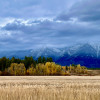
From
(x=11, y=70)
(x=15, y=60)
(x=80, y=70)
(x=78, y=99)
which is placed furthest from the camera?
(x=80, y=70)

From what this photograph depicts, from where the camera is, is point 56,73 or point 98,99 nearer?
point 98,99

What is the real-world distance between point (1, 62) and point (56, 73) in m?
32.9

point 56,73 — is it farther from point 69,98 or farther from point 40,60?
point 69,98

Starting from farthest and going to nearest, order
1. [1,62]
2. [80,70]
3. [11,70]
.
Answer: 1. [80,70]
2. [1,62]
3. [11,70]

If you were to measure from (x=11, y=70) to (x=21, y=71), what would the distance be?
18.0 feet

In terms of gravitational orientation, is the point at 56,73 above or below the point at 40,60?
below

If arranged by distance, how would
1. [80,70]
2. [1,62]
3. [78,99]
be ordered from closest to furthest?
[78,99] → [1,62] → [80,70]

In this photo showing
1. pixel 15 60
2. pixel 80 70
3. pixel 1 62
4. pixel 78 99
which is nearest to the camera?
pixel 78 99

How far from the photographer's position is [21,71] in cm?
10844

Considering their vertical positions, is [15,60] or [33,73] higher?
[15,60]

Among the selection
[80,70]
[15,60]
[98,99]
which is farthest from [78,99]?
[80,70]

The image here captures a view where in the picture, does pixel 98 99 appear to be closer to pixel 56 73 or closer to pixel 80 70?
pixel 56 73

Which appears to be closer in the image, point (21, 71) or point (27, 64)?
point (21, 71)

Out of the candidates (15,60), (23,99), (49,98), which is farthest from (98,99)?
(15,60)
